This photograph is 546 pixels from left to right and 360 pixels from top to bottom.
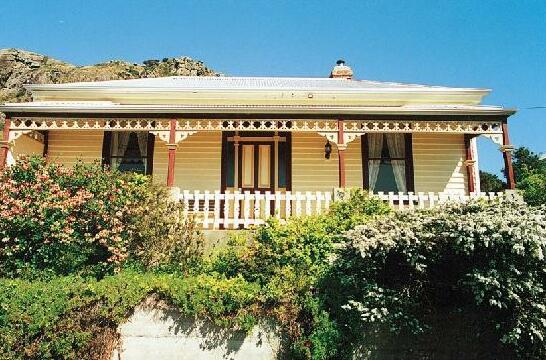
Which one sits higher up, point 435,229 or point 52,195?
point 52,195

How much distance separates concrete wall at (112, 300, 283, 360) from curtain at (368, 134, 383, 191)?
8.48 meters

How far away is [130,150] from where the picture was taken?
14414mm

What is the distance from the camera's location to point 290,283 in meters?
6.89

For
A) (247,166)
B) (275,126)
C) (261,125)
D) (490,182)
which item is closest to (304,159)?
(247,166)

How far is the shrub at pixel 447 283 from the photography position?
5.71m

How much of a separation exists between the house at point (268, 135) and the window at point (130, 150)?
1.2 inches

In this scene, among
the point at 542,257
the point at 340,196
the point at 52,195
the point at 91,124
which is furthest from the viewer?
the point at 91,124

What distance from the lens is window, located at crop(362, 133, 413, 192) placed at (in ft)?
46.4

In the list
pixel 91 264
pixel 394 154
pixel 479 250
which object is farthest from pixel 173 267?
pixel 394 154

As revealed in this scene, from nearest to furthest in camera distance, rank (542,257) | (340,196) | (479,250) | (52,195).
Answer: (542,257) < (479,250) < (52,195) < (340,196)

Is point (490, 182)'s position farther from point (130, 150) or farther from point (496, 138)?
point (130, 150)

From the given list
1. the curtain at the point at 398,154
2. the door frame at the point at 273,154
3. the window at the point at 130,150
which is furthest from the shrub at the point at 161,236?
the curtain at the point at 398,154

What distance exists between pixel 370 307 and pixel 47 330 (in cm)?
436

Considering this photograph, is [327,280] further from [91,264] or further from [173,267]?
[91,264]
